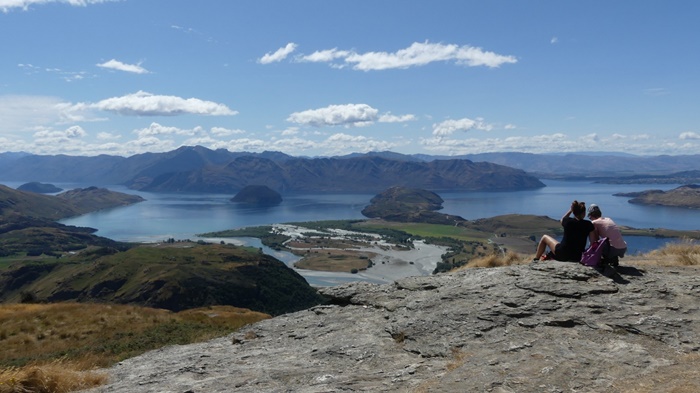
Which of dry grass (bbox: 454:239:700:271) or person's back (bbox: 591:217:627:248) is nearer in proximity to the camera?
person's back (bbox: 591:217:627:248)

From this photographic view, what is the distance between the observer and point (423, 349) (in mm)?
12570

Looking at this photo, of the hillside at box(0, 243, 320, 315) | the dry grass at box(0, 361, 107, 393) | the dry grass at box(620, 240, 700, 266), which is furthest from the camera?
the hillside at box(0, 243, 320, 315)

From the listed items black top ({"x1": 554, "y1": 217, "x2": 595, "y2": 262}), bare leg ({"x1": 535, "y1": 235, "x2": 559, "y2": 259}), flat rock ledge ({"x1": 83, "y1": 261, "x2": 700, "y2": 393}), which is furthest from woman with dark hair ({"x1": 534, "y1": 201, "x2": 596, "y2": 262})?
flat rock ledge ({"x1": 83, "y1": 261, "x2": 700, "y2": 393})

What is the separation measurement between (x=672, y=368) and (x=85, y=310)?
35.9m

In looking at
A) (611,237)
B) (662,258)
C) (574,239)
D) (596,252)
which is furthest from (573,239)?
(662,258)

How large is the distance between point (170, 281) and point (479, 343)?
148 meters

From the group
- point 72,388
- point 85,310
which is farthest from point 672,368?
point 85,310

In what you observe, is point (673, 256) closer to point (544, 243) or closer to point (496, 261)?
point (544, 243)

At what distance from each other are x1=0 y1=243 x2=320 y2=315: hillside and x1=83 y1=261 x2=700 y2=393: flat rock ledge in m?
112

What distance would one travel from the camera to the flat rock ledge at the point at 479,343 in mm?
10250

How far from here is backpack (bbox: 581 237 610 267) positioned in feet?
52.3

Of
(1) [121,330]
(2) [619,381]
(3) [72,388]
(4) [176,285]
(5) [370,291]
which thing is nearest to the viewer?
(2) [619,381]

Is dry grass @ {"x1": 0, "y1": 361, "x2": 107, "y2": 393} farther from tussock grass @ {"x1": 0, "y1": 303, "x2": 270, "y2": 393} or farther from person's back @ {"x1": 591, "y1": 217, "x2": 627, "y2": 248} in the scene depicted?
person's back @ {"x1": 591, "y1": 217, "x2": 627, "y2": 248}

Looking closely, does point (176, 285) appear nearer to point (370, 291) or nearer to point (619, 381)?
point (370, 291)
